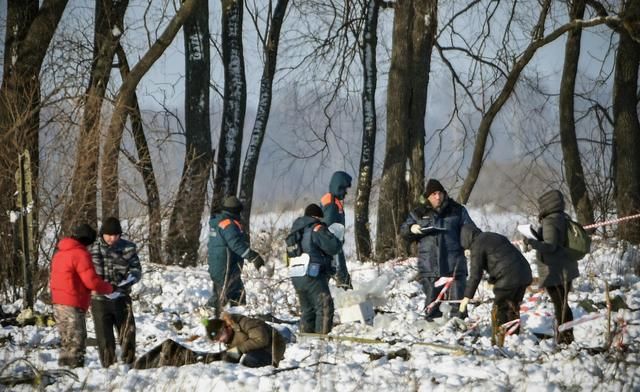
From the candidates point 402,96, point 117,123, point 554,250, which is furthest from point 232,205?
point 402,96

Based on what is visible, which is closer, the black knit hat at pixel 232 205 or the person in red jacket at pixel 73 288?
the person in red jacket at pixel 73 288

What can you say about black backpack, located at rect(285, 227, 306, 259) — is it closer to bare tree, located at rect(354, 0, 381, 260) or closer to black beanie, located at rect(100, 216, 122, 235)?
black beanie, located at rect(100, 216, 122, 235)

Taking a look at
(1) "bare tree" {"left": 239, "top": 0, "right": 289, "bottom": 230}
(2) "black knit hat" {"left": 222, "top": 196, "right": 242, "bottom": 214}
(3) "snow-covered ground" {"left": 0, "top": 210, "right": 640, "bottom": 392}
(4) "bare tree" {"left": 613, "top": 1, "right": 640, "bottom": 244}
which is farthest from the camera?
(1) "bare tree" {"left": 239, "top": 0, "right": 289, "bottom": 230}

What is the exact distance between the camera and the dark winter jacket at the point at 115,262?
882 cm

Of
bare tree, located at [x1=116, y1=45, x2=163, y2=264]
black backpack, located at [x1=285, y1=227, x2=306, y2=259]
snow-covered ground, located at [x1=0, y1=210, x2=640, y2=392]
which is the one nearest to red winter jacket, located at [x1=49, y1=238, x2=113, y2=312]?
snow-covered ground, located at [x1=0, y1=210, x2=640, y2=392]

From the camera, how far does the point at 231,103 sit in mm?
18547

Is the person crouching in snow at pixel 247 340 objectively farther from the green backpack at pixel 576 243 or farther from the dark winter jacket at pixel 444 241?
the green backpack at pixel 576 243

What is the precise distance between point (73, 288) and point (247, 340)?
1.65 metres

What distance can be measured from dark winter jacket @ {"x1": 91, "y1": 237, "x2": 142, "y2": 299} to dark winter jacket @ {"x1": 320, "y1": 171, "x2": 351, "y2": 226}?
139 inches

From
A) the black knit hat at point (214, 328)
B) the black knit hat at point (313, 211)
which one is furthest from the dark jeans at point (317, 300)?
the black knit hat at point (214, 328)

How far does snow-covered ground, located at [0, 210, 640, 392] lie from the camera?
669 centimetres

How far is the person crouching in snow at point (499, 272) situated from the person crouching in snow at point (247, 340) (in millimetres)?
1745

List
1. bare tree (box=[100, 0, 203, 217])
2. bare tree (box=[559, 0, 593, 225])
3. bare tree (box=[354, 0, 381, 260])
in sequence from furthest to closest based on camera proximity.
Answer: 1. bare tree (box=[354, 0, 381, 260])
2. bare tree (box=[559, 0, 593, 225])
3. bare tree (box=[100, 0, 203, 217])

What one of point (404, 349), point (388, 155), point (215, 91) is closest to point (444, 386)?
point (404, 349)
